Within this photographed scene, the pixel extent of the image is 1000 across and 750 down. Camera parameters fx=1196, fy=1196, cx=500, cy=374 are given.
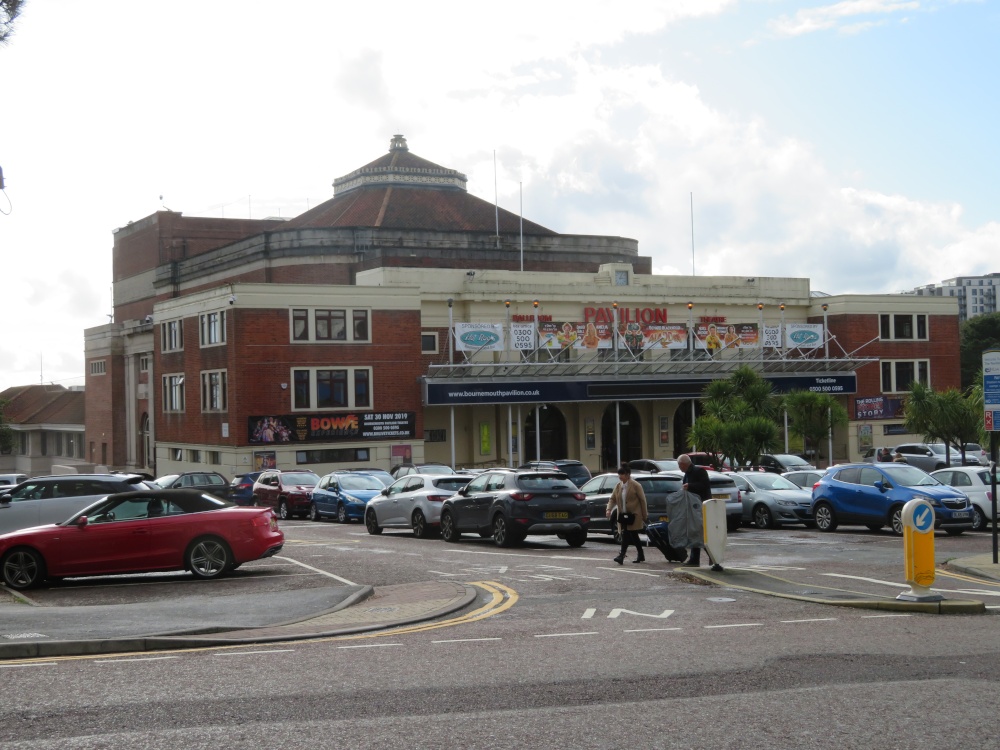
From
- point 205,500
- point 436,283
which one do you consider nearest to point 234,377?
point 436,283

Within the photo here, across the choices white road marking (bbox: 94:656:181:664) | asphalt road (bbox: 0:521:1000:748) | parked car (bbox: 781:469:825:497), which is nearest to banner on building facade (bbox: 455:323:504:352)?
parked car (bbox: 781:469:825:497)

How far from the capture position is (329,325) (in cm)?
5222

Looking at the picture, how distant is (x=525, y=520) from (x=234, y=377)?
30302 mm

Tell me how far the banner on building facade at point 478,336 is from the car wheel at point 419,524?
26.3 meters

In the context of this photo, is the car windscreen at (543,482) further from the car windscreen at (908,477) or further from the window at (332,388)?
the window at (332,388)

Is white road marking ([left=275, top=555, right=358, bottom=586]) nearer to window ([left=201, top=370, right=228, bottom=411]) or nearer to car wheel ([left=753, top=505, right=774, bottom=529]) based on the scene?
car wheel ([left=753, top=505, right=774, bottom=529])

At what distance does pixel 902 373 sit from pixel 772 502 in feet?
128

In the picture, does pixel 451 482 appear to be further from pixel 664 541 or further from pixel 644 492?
pixel 664 541

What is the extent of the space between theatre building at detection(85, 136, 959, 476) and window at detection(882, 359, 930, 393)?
0.11 metres

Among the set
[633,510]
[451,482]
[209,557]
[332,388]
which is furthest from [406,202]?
[209,557]

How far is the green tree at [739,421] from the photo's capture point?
128 feet

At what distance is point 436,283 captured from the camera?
56438mm

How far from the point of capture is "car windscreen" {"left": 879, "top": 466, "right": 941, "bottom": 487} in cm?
2548

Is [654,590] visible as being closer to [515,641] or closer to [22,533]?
[515,641]
